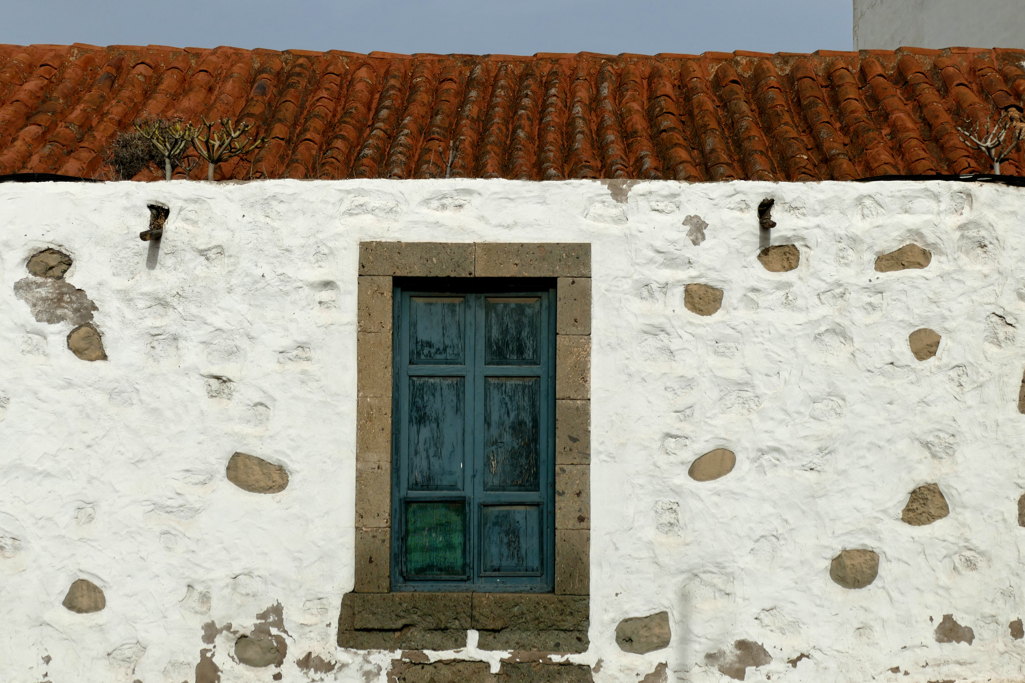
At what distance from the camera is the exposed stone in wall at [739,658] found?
3844 millimetres

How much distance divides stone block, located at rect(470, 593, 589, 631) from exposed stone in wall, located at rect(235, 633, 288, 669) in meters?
0.85

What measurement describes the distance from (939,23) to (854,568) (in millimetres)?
6902

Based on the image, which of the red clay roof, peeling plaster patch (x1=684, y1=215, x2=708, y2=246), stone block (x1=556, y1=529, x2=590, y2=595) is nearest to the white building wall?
the red clay roof

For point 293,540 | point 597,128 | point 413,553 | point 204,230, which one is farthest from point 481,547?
point 597,128

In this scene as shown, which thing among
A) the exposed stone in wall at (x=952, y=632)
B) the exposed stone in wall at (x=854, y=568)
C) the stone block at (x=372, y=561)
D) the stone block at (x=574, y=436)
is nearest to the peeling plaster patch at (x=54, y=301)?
the stone block at (x=372, y=561)

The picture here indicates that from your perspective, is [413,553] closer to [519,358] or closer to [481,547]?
[481,547]

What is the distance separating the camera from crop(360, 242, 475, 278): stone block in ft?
12.9

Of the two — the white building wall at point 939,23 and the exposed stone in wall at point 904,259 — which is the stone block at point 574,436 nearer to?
the exposed stone in wall at point 904,259

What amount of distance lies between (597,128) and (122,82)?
10.2 ft

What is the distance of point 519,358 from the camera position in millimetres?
4059

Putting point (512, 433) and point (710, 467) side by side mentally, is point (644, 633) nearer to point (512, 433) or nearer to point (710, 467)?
point (710, 467)

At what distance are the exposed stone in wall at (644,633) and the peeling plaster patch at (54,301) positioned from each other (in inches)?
107

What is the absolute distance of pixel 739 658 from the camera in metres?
3.85

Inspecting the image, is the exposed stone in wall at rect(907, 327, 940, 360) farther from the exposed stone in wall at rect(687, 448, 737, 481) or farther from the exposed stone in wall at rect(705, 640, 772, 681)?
the exposed stone in wall at rect(705, 640, 772, 681)
